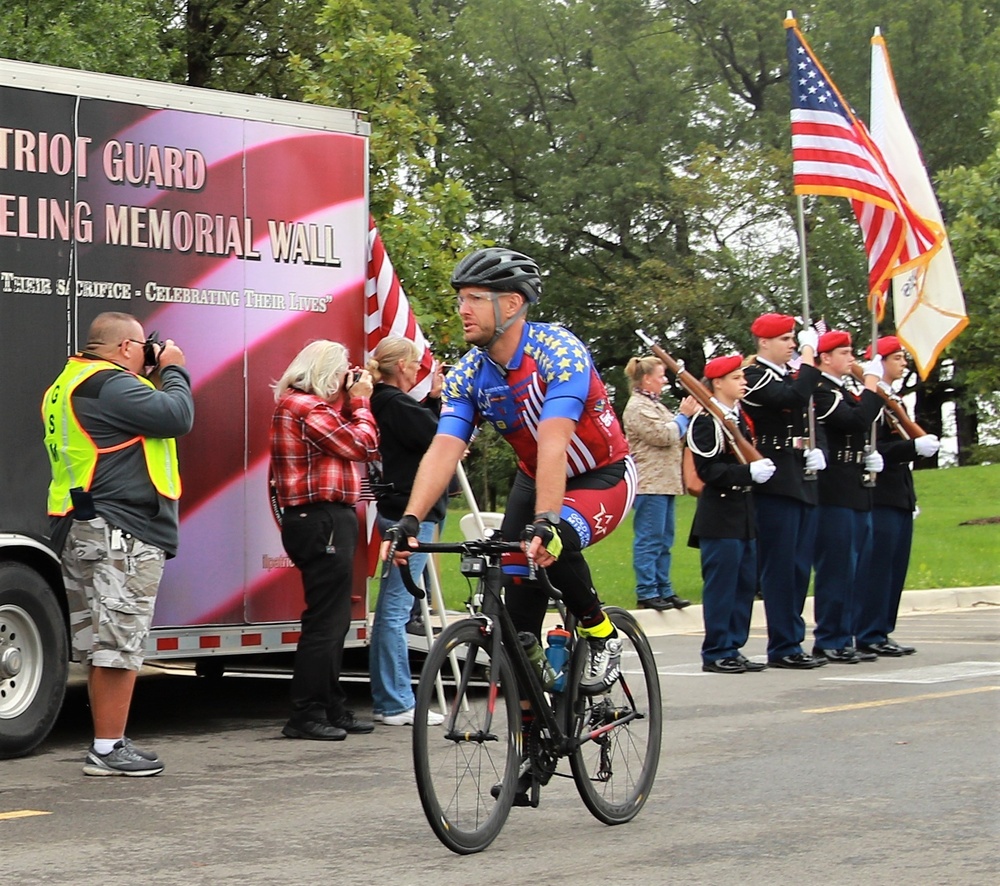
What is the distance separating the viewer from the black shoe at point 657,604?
14.9m

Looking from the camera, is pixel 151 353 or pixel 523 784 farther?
pixel 151 353

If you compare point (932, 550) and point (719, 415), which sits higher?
point (719, 415)

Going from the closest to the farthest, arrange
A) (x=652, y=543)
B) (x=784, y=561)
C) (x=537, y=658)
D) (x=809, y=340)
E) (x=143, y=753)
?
(x=537, y=658), (x=143, y=753), (x=809, y=340), (x=784, y=561), (x=652, y=543)

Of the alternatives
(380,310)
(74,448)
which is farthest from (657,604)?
(74,448)

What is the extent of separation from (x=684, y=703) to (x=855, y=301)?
104ft

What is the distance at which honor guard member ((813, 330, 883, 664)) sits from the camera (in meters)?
12.1

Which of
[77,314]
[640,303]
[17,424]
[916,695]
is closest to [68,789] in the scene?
[17,424]

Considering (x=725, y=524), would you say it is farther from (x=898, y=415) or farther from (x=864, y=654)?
(x=898, y=415)

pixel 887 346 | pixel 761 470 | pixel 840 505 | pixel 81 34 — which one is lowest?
pixel 840 505

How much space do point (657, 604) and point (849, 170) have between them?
3.93 metres

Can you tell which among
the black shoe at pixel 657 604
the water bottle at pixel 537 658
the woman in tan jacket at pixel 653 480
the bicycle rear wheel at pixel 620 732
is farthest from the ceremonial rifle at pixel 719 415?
the water bottle at pixel 537 658

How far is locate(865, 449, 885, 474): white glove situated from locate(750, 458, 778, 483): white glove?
49.4 inches

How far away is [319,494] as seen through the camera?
8820mm

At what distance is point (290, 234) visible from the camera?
949 centimetres
